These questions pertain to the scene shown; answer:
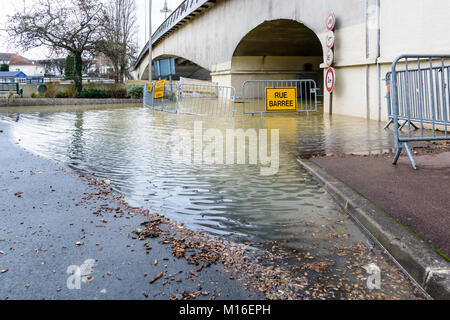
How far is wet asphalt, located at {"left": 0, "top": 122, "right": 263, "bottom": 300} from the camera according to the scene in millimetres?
2582

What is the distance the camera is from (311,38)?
22484 mm

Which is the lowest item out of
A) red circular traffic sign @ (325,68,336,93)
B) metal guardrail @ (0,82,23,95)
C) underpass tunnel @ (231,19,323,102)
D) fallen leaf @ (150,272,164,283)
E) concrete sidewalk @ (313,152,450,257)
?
fallen leaf @ (150,272,164,283)

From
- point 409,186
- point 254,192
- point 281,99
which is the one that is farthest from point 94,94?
point 409,186

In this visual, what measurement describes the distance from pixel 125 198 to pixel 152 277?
211 cm

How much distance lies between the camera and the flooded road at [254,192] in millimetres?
3128

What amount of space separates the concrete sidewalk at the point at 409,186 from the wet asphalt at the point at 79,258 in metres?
1.73

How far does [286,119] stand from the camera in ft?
44.4

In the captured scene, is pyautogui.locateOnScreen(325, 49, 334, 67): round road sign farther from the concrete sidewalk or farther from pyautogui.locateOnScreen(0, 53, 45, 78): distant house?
pyautogui.locateOnScreen(0, 53, 45, 78): distant house

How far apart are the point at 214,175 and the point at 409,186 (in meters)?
2.42

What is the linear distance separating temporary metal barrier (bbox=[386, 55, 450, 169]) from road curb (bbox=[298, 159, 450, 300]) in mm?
1740

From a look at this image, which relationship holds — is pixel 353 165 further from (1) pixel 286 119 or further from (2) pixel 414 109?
(1) pixel 286 119

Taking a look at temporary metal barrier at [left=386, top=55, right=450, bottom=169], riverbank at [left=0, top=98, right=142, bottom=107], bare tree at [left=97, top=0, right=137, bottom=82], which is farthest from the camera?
bare tree at [left=97, top=0, right=137, bottom=82]

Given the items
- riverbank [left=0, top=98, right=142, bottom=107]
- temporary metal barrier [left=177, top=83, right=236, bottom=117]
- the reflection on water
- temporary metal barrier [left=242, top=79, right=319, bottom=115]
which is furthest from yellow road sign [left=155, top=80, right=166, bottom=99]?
the reflection on water

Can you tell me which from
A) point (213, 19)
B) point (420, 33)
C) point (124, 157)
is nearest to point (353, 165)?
point (124, 157)
